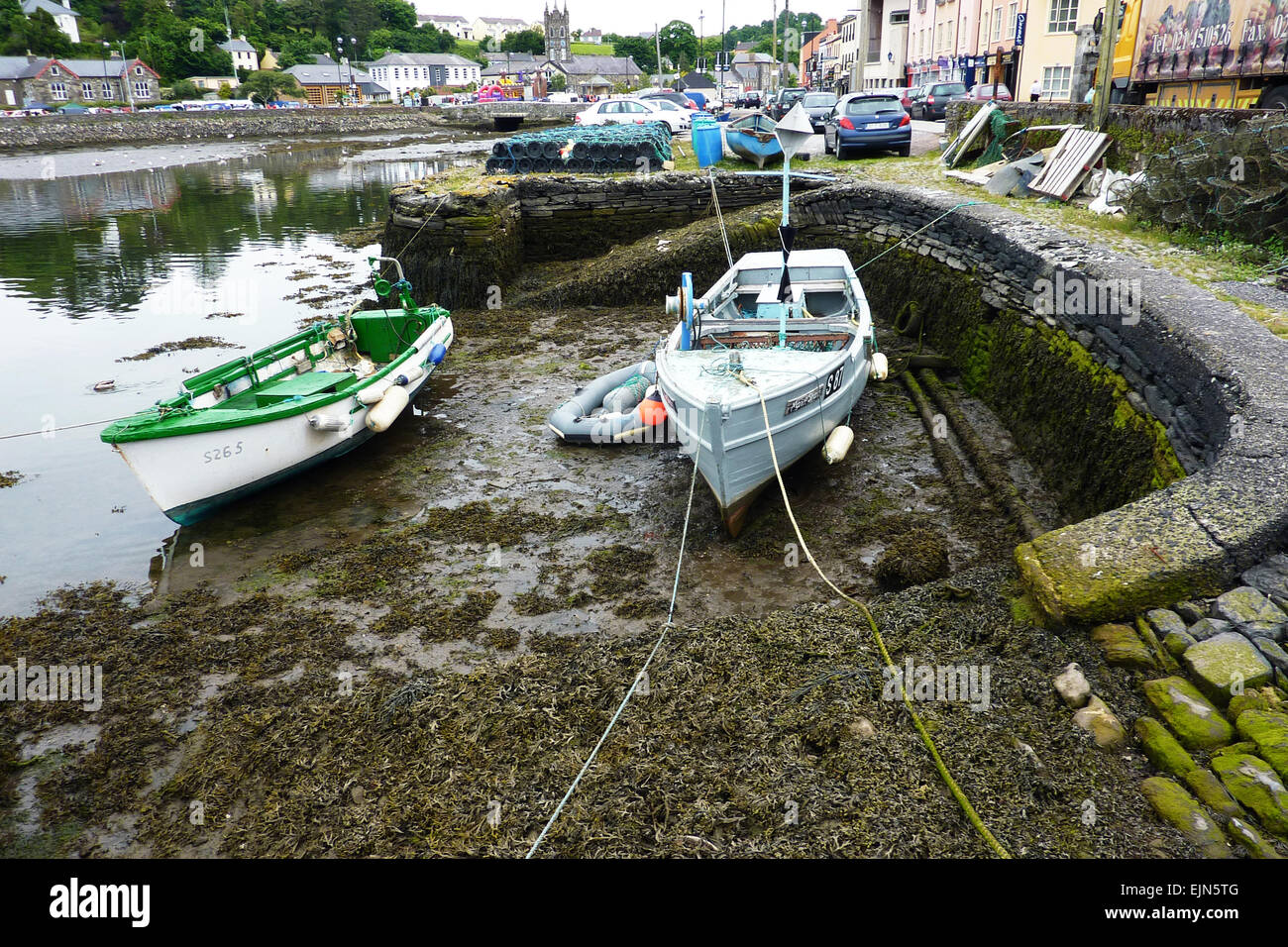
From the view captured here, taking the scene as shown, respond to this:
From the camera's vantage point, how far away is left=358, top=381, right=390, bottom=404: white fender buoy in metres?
9.76

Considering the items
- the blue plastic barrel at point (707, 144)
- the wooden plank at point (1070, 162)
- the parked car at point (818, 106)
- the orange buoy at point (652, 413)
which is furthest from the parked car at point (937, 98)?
the orange buoy at point (652, 413)

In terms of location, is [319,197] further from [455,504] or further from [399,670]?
[399,670]

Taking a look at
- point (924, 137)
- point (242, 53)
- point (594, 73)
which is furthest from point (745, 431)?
point (594, 73)

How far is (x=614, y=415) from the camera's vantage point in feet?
34.0

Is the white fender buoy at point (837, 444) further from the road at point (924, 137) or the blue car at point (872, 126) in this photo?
the blue car at point (872, 126)

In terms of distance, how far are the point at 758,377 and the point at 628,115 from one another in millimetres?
21823

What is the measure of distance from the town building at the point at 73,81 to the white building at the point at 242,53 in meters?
9.83

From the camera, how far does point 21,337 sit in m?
15.4

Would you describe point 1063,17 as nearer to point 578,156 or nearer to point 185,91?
point 578,156

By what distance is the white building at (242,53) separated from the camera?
A: 95831 millimetres

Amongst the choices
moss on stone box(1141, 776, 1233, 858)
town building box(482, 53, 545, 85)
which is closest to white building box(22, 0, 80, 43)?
town building box(482, 53, 545, 85)

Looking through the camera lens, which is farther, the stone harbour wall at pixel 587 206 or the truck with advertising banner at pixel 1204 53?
the stone harbour wall at pixel 587 206

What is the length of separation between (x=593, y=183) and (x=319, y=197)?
66.2ft
